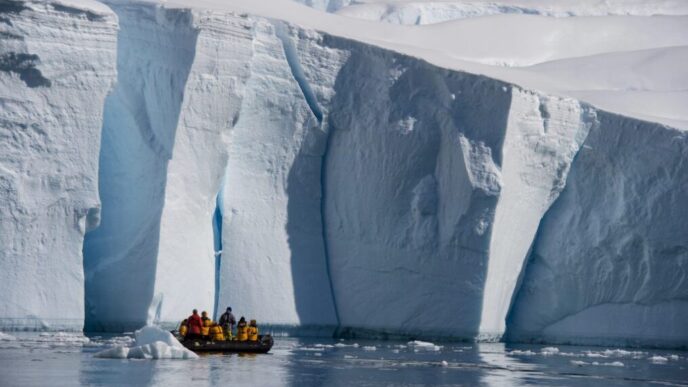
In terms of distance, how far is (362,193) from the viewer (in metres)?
24.2

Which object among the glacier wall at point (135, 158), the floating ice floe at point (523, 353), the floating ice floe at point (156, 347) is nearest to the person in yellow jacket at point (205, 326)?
the floating ice floe at point (156, 347)

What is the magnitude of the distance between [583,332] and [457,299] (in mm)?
2234

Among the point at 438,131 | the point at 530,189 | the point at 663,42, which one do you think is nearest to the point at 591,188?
the point at 530,189

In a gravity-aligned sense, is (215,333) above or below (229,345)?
above

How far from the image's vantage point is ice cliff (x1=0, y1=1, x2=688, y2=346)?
22.7m

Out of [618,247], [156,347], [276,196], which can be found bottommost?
[156,347]

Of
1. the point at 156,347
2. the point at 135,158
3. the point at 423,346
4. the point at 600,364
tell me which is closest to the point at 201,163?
the point at 135,158

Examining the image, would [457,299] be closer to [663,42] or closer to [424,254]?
[424,254]

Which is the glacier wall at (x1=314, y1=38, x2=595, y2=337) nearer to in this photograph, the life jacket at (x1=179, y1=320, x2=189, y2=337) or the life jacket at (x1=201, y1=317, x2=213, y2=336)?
the life jacket at (x1=201, y1=317, x2=213, y2=336)

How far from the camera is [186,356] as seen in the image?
18078 mm

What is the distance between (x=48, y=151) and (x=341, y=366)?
6294 millimetres

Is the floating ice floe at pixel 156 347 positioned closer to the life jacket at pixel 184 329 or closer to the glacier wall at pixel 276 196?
the life jacket at pixel 184 329

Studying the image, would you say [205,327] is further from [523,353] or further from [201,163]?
[523,353]

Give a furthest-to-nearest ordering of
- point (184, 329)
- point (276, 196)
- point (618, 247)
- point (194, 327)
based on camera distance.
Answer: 1. point (618, 247)
2. point (276, 196)
3. point (184, 329)
4. point (194, 327)
